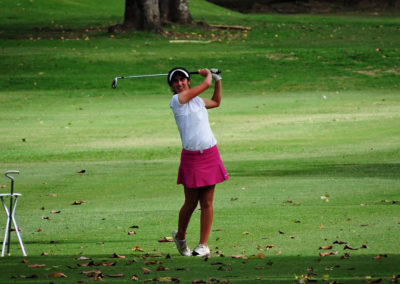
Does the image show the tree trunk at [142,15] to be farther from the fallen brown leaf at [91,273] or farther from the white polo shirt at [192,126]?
the fallen brown leaf at [91,273]

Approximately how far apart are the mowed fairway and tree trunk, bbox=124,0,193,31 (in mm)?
849

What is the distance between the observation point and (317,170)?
1627cm

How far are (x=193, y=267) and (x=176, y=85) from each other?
1.87m

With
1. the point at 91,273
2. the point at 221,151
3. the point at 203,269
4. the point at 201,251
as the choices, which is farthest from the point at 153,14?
the point at 91,273

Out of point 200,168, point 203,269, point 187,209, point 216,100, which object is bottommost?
point 203,269

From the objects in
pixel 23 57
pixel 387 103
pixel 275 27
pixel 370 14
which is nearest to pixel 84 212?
pixel 387 103

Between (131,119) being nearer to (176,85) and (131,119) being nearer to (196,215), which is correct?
(196,215)

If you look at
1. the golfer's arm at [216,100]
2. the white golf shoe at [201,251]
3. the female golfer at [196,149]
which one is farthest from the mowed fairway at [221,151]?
the golfer's arm at [216,100]

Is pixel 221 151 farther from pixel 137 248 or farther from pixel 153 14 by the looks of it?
pixel 153 14

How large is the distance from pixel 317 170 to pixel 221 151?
13.8 ft

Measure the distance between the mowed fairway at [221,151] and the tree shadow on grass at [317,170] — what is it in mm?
40

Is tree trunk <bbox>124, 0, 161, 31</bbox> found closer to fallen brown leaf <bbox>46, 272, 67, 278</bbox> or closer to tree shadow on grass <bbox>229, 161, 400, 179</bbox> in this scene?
tree shadow on grass <bbox>229, 161, 400, 179</bbox>

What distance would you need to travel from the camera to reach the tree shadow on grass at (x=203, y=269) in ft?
25.1

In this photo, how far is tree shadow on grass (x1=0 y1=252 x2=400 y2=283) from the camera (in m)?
7.64
